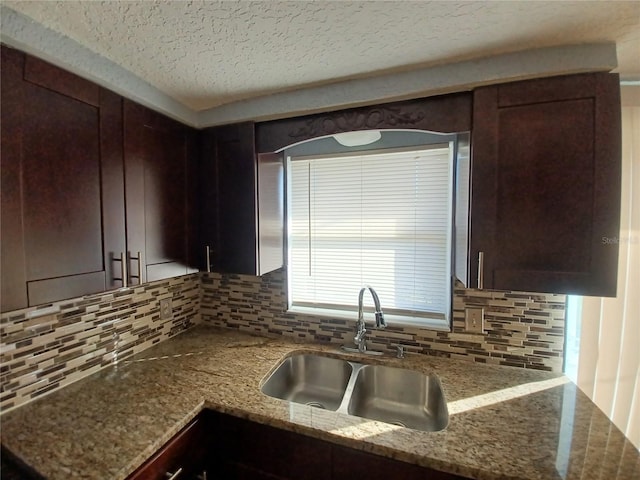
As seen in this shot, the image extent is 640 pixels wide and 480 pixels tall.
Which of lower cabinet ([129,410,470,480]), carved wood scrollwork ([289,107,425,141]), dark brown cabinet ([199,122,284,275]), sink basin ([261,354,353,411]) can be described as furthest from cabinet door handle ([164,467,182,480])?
carved wood scrollwork ([289,107,425,141])

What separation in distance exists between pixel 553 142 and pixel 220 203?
1.49 metres

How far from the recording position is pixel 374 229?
1620 mm

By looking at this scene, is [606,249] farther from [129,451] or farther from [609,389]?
[129,451]

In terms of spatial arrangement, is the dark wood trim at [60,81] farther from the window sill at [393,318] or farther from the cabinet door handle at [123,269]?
the window sill at [393,318]

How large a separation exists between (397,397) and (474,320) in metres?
0.55

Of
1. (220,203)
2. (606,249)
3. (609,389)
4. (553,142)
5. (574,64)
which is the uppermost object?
(574,64)

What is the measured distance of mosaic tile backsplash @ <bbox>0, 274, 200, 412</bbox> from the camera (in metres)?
1.02

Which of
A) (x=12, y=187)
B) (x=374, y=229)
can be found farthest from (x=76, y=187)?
(x=374, y=229)

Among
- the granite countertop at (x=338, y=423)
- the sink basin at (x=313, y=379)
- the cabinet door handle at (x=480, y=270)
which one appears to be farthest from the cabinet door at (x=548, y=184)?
the sink basin at (x=313, y=379)

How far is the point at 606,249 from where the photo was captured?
958mm

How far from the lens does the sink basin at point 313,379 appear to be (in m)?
1.44

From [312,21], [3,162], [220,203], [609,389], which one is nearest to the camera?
[3,162]

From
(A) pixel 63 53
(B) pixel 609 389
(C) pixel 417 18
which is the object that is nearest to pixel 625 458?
(B) pixel 609 389

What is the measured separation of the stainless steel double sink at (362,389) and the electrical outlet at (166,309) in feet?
2.60
